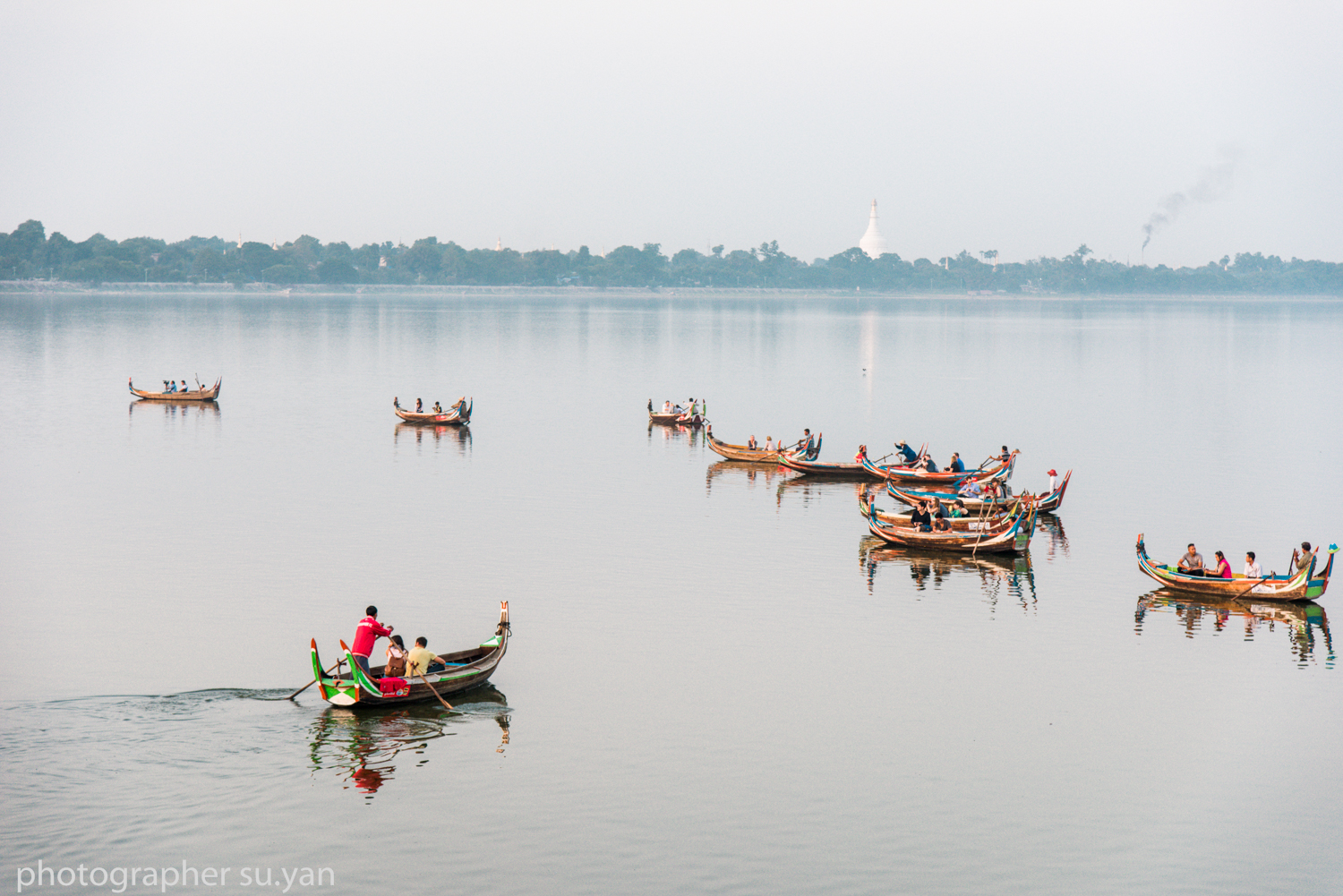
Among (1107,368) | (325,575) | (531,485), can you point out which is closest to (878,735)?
(325,575)

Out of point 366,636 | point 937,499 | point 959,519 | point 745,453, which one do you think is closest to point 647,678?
point 366,636

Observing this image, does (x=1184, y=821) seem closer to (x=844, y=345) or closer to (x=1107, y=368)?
(x=1107, y=368)

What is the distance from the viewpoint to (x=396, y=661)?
23.8 m

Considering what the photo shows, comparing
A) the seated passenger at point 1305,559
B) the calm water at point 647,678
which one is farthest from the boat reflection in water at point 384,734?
the seated passenger at point 1305,559

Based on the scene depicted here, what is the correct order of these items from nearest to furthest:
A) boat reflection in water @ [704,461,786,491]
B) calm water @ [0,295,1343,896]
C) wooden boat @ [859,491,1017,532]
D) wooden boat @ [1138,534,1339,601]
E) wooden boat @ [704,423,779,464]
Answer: calm water @ [0,295,1343,896], wooden boat @ [1138,534,1339,601], wooden boat @ [859,491,1017,532], boat reflection in water @ [704,461,786,491], wooden boat @ [704,423,779,464]

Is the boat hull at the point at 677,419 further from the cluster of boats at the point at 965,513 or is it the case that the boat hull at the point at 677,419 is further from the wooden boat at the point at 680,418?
the cluster of boats at the point at 965,513

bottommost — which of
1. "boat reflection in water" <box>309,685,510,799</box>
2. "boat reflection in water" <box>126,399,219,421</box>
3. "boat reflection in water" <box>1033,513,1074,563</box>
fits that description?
"boat reflection in water" <box>309,685,510,799</box>

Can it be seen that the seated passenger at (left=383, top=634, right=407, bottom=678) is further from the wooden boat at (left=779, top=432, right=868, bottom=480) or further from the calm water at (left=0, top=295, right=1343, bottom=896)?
the wooden boat at (left=779, top=432, right=868, bottom=480)

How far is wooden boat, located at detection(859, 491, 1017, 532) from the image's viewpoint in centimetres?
3728

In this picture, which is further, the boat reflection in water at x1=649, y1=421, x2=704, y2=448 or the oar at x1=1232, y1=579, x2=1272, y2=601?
the boat reflection in water at x1=649, y1=421, x2=704, y2=448

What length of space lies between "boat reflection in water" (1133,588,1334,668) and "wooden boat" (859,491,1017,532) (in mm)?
5406

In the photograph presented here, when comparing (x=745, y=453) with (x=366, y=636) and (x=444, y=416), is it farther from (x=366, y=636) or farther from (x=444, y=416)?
(x=366, y=636)

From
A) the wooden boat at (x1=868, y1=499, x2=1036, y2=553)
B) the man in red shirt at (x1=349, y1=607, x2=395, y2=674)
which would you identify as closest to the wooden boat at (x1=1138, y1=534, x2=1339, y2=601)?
the wooden boat at (x1=868, y1=499, x2=1036, y2=553)

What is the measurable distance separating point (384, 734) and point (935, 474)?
29956mm
